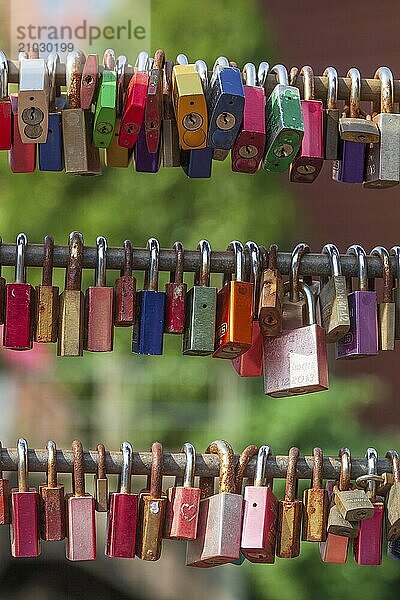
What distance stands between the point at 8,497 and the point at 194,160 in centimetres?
28

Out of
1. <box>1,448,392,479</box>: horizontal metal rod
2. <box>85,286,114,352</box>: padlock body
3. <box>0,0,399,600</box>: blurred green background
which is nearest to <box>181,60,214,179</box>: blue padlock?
<box>85,286,114,352</box>: padlock body

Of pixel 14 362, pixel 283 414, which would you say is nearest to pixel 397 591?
pixel 283 414

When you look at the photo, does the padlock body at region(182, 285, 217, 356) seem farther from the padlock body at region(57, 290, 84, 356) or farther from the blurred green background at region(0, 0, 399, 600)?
the blurred green background at region(0, 0, 399, 600)

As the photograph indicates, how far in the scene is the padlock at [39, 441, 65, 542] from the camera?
70cm

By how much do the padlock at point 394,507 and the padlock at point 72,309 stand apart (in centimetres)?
25

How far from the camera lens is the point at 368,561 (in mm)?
749

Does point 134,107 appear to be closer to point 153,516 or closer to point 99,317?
point 99,317

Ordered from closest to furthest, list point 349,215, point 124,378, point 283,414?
point 283,414 → point 124,378 → point 349,215

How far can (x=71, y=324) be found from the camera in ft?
2.32

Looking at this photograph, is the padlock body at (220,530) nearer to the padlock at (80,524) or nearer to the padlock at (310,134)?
the padlock at (80,524)

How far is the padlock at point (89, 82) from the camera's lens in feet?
2.23

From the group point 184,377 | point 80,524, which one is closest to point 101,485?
point 80,524

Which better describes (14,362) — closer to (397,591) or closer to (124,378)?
(124,378)

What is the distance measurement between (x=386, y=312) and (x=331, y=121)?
0.49 ft
